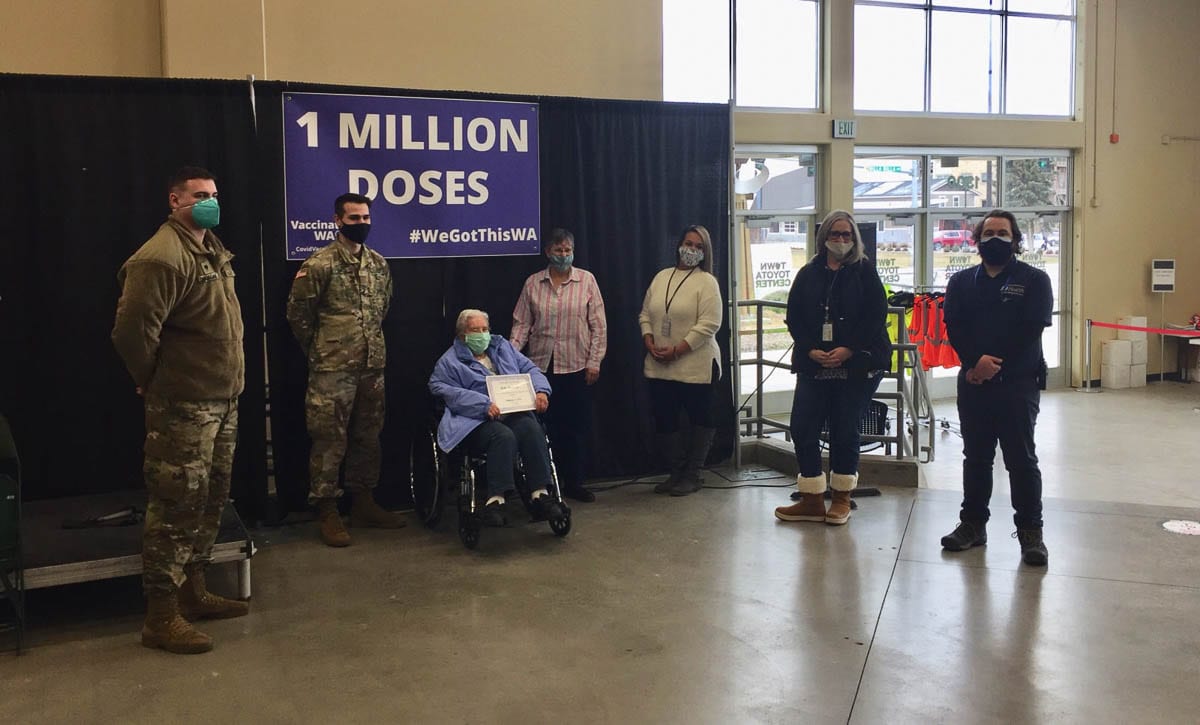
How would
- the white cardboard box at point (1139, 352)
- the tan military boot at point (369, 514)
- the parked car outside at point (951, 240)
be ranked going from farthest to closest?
the white cardboard box at point (1139, 352), the parked car outside at point (951, 240), the tan military boot at point (369, 514)

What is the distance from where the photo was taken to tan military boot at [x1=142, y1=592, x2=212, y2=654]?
361cm

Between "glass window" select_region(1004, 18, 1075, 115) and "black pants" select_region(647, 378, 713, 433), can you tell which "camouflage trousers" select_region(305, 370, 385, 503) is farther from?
"glass window" select_region(1004, 18, 1075, 115)

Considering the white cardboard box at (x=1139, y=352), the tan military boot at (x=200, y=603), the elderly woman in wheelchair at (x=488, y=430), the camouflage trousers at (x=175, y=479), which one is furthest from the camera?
the white cardboard box at (x=1139, y=352)

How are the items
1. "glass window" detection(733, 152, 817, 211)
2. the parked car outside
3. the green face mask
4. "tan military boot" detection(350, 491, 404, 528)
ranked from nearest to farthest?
the green face mask → "tan military boot" detection(350, 491, 404, 528) → "glass window" detection(733, 152, 817, 211) → the parked car outside

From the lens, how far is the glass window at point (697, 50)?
856 centimetres

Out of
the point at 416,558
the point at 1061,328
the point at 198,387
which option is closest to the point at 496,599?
the point at 416,558

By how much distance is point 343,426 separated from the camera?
195 inches

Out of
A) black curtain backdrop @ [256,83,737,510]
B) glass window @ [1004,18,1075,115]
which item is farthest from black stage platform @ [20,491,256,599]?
glass window @ [1004,18,1075,115]

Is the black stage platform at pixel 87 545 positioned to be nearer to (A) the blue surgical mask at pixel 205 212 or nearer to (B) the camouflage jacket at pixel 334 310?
(B) the camouflage jacket at pixel 334 310

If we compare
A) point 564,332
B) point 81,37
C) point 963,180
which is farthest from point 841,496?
point 963,180

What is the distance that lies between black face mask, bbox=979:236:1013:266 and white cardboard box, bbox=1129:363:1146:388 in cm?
698

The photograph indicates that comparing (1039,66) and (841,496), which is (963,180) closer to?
(1039,66)

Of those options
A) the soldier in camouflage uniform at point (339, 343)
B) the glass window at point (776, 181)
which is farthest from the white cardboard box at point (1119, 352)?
the soldier in camouflage uniform at point (339, 343)

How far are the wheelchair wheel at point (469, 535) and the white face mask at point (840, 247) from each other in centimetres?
211
